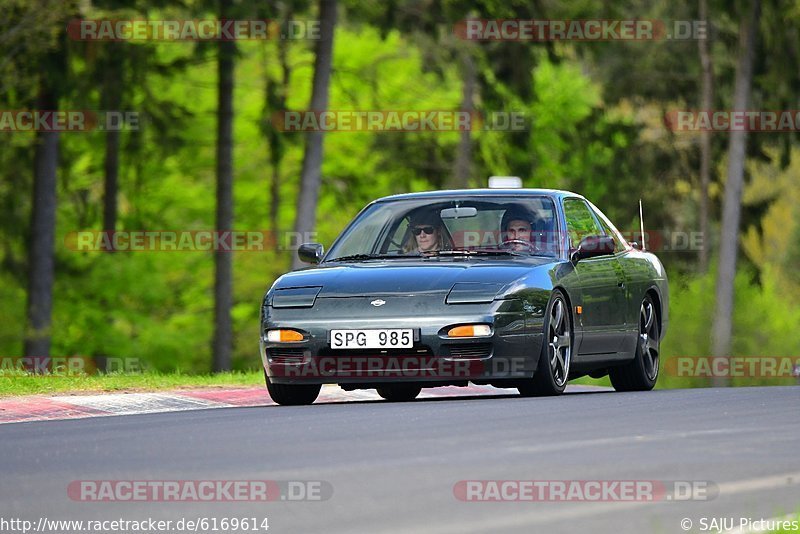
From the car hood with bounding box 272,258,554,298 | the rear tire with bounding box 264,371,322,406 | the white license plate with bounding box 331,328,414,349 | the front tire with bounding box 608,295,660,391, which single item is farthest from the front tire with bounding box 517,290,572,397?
the front tire with bounding box 608,295,660,391

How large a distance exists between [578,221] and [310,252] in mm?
2200

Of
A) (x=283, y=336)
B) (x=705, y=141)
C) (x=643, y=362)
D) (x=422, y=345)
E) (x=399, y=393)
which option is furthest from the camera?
(x=705, y=141)

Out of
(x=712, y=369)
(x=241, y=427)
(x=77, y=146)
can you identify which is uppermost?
(x=77, y=146)

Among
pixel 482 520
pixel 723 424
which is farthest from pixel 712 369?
pixel 482 520

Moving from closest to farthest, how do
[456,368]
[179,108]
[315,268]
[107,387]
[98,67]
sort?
1. [456,368]
2. [315,268]
3. [107,387]
4. [98,67]
5. [179,108]

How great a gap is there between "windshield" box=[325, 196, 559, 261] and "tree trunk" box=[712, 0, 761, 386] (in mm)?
24772

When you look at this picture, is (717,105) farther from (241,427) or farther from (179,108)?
(241,427)

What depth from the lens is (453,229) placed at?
13727 millimetres

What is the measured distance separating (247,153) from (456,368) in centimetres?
3730

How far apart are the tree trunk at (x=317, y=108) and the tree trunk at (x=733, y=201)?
10.2 meters

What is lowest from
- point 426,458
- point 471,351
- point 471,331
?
point 426,458

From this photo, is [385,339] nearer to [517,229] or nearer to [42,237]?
[517,229]

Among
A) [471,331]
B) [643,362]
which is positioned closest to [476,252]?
[471,331]

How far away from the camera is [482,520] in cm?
637
